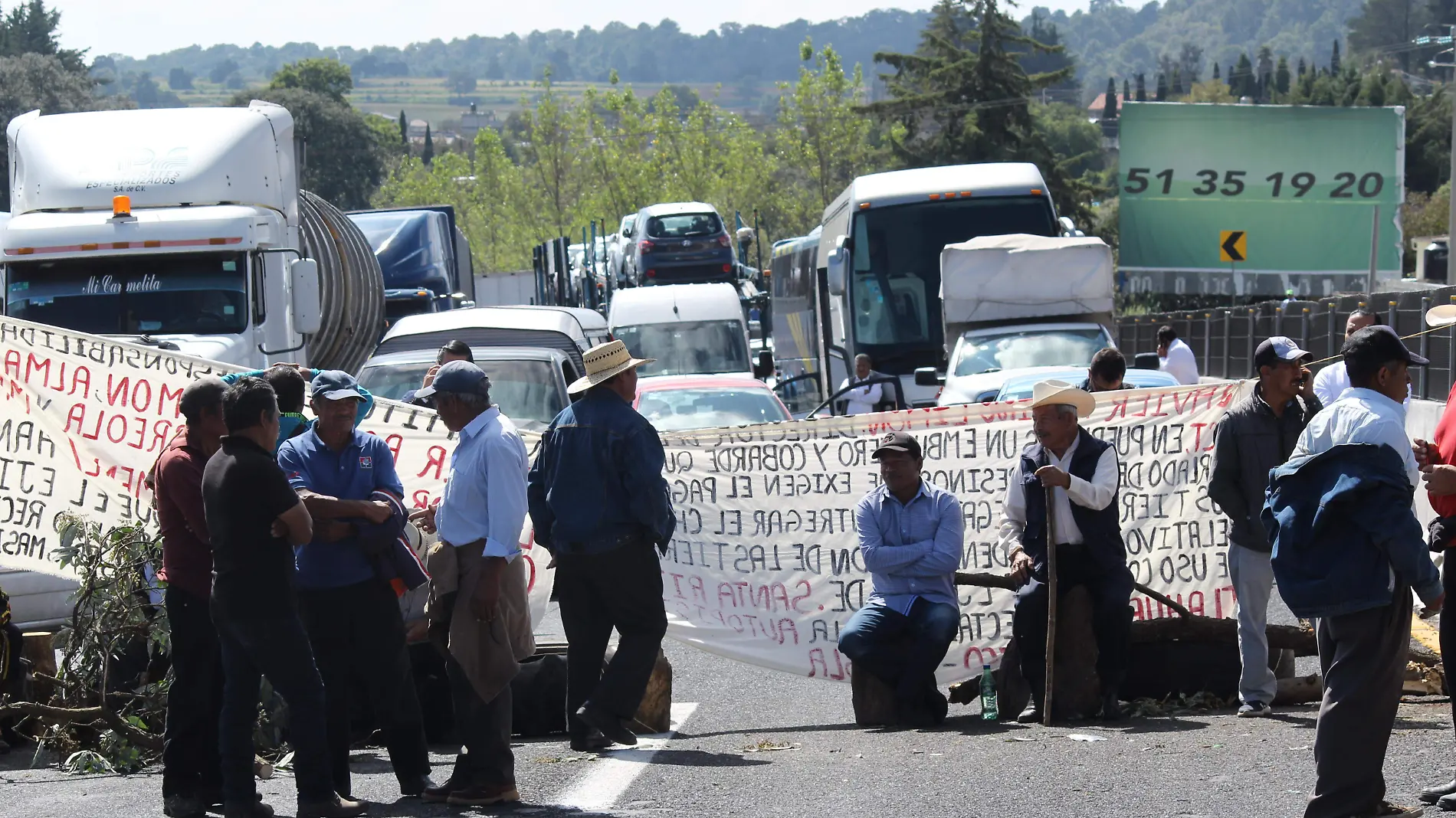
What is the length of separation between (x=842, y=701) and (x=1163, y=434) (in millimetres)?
2369

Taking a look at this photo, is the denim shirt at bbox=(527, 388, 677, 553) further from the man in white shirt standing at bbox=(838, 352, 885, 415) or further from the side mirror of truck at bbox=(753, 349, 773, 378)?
the side mirror of truck at bbox=(753, 349, 773, 378)

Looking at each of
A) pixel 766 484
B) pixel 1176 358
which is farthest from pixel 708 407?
pixel 1176 358

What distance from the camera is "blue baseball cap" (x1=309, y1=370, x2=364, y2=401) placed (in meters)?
6.75

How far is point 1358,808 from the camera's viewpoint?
5855 mm

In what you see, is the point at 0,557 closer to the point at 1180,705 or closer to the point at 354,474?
the point at 354,474

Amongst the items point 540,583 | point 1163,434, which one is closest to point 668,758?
point 540,583

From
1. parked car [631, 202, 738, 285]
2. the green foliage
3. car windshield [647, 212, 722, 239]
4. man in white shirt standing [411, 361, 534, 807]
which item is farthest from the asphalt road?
the green foliage

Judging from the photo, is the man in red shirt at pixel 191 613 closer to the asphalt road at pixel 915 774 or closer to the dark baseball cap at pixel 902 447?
the asphalt road at pixel 915 774

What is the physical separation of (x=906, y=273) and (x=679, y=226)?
18798 millimetres

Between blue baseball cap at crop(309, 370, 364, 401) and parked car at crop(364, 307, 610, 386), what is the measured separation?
809cm

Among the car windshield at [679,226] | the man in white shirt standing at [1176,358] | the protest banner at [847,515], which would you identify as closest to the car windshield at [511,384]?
the protest banner at [847,515]

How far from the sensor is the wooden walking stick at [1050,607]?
838 centimetres

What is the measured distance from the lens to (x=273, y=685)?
6.42m

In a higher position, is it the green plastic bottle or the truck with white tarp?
the truck with white tarp
